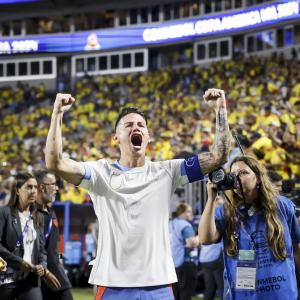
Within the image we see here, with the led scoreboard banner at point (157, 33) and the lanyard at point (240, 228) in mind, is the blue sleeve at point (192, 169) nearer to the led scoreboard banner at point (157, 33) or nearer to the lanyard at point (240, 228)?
the lanyard at point (240, 228)

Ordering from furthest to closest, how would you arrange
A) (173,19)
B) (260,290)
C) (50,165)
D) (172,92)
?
(173,19) → (172,92) → (260,290) → (50,165)

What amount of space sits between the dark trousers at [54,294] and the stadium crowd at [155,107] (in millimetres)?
6788

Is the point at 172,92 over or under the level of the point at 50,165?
over

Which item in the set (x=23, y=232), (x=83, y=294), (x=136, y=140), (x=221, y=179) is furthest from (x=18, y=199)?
(x=83, y=294)

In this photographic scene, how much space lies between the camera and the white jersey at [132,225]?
4473 mm

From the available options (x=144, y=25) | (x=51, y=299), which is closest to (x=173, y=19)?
(x=144, y=25)

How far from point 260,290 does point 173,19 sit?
26096 mm

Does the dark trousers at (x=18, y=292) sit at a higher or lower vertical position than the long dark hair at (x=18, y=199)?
lower

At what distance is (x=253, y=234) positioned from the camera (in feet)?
A: 16.7

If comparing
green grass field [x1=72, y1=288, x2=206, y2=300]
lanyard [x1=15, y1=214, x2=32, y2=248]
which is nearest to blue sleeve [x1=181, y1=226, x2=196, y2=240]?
green grass field [x1=72, y1=288, x2=206, y2=300]

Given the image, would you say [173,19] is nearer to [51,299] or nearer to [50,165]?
[51,299]

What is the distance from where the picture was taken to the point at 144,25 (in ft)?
100

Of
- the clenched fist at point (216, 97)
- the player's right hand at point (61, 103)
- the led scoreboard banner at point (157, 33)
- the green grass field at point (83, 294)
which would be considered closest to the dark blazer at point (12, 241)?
the player's right hand at point (61, 103)

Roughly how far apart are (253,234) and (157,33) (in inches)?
963
